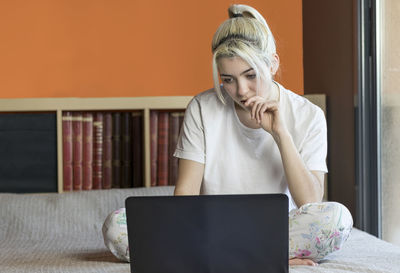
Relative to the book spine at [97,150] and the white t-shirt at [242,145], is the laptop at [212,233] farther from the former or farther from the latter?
the book spine at [97,150]

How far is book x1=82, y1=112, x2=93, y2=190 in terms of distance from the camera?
2863mm

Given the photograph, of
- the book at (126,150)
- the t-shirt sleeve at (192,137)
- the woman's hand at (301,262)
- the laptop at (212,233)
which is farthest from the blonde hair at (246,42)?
the book at (126,150)

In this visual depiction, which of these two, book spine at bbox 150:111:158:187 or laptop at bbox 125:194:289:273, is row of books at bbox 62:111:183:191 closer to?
book spine at bbox 150:111:158:187

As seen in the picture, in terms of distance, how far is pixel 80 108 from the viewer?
2.84 metres

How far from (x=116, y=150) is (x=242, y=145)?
1086 mm

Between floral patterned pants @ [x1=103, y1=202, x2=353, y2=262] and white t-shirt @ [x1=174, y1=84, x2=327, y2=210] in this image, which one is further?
white t-shirt @ [x1=174, y1=84, x2=327, y2=210]

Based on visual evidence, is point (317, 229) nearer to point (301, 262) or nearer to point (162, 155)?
point (301, 262)

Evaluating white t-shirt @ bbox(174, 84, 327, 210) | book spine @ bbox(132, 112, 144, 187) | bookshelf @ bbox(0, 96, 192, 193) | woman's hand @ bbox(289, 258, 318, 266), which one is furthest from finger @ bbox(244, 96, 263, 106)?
book spine @ bbox(132, 112, 144, 187)

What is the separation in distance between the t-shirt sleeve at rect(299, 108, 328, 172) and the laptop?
0.80 meters

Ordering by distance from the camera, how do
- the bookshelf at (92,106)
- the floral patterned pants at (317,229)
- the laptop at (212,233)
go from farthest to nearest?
the bookshelf at (92,106) → the floral patterned pants at (317,229) → the laptop at (212,233)

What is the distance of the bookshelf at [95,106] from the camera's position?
2822 mm

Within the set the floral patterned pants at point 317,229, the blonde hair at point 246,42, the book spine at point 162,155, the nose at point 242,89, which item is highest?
the blonde hair at point 246,42

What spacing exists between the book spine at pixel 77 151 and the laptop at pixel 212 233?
1.79 metres

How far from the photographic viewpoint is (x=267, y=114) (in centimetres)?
184
